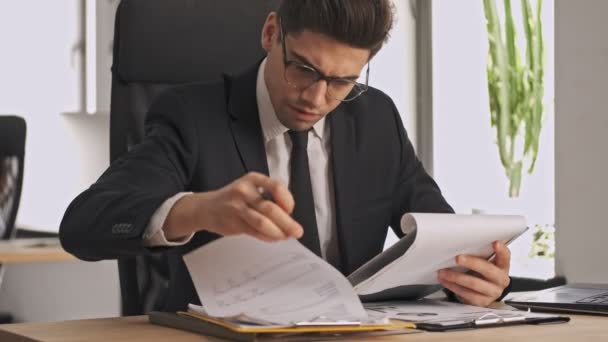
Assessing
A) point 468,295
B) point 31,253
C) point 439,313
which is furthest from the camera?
point 31,253

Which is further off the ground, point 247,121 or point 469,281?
point 247,121

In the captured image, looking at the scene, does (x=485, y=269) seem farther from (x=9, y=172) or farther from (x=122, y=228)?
(x=9, y=172)

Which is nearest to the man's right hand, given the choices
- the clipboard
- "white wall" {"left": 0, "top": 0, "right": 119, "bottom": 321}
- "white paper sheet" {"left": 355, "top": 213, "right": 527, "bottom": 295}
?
the clipboard

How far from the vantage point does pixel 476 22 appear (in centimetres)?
414

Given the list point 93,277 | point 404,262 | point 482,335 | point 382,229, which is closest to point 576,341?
point 482,335

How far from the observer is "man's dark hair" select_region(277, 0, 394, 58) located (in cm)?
180

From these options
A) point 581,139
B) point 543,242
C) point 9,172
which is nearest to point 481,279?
point 581,139

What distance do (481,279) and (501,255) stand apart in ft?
0.17

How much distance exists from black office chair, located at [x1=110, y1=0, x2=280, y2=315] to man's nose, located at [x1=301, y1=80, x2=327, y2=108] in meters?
0.38

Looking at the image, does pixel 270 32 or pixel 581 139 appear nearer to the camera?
pixel 270 32

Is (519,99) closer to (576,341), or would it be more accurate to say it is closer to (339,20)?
(339,20)

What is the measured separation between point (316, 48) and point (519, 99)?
2.12m

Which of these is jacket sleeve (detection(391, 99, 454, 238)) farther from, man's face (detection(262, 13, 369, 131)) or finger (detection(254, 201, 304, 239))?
finger (detection(254, 201, 304, 239))

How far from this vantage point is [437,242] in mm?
1483
